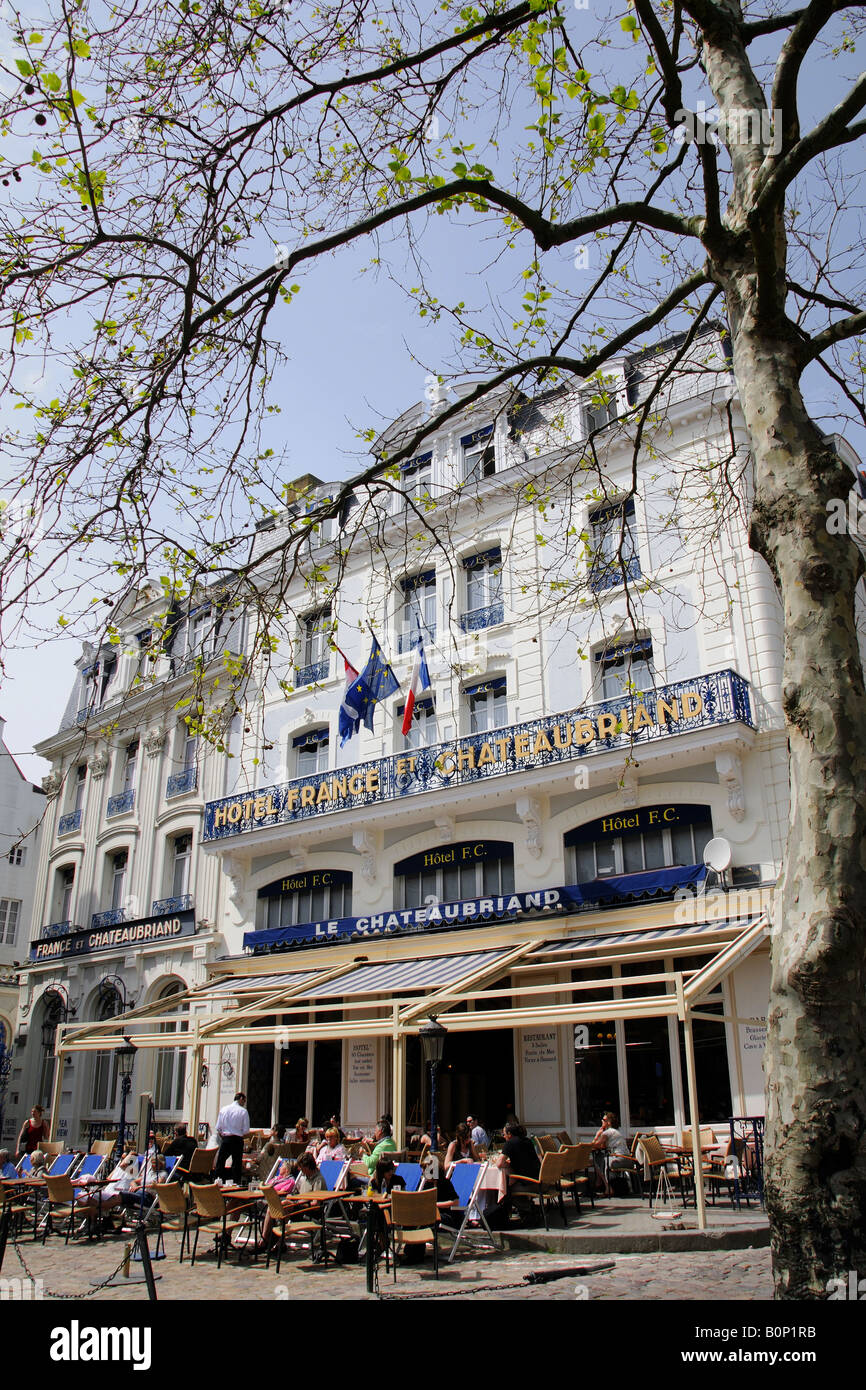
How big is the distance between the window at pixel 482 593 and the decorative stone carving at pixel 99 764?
1230 cm

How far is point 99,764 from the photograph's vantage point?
1040 inches

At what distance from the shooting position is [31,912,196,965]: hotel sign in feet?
71.8

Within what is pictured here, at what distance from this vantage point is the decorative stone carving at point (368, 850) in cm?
1855

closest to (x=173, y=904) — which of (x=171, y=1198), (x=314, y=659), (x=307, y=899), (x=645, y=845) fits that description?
(x=307, y=899)

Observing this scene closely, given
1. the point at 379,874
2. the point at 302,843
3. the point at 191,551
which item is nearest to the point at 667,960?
the point at 379,874

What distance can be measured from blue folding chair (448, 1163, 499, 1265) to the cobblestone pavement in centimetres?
29

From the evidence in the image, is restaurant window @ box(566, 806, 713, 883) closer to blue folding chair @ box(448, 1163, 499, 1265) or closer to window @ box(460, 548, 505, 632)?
window @ box(460, 548, 505, 632)

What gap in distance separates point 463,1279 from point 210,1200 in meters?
2.73

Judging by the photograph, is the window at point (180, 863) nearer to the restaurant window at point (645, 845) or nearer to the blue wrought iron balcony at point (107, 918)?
the blue wrought iron balcony at point (107, 918)

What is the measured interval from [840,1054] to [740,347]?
371cm

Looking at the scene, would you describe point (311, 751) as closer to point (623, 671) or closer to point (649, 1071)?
point (623, 671)

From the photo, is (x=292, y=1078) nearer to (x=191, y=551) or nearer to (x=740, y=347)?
(x=191, y=551)

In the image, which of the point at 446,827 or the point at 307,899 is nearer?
the point at 446,827

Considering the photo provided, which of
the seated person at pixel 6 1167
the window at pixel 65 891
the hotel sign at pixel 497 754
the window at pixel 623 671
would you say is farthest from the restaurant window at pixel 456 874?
the window at pixel 65 891
